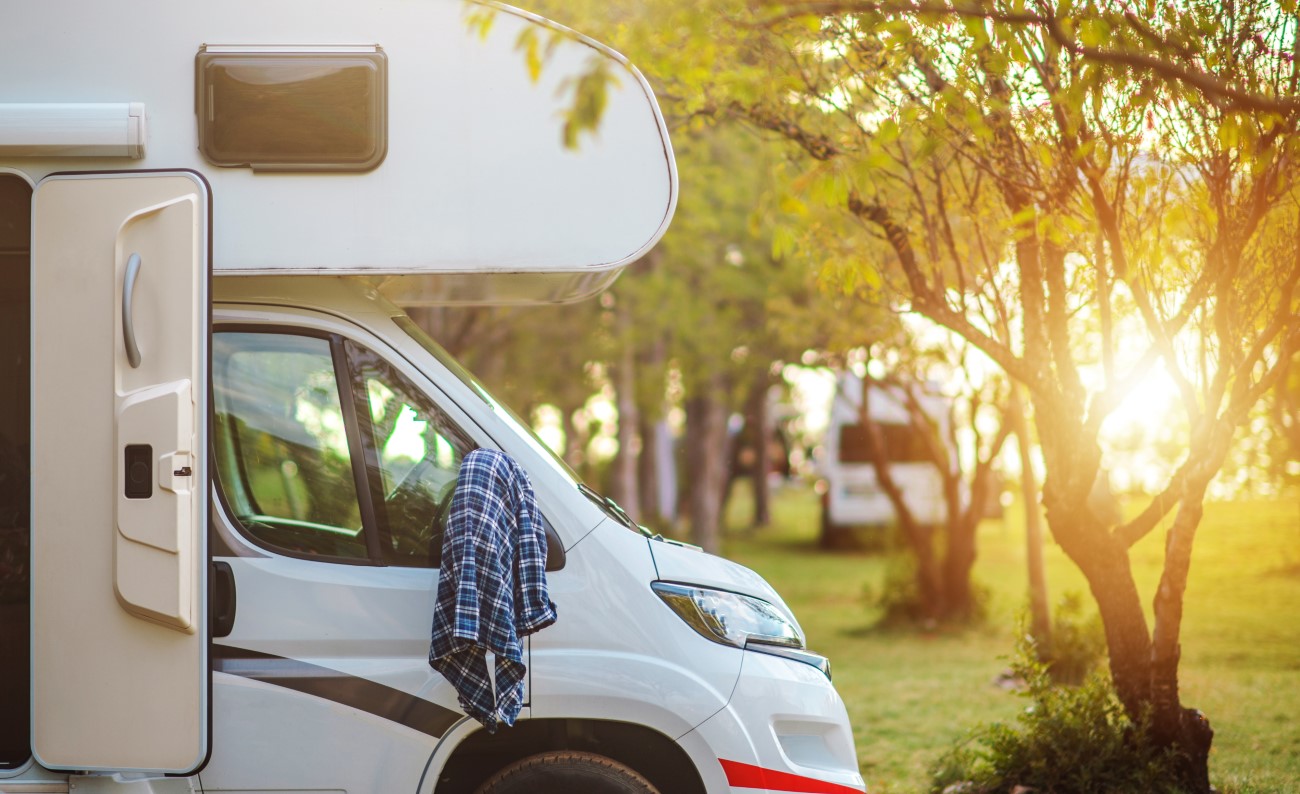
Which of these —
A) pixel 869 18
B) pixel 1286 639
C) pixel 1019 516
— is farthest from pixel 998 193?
pixel 1019 516

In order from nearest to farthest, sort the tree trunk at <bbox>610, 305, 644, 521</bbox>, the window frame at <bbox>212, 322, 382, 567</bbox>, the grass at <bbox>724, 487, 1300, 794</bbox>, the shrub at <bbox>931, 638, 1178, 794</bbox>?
the window frame at <bbox>212, 322, 382, 567</bbox> → the shrub at <bbox>931, 638, 1178, 794</bbox> → the grass at <bbox>724, 487, 1300, 794</bbox> → the tree trunk at <bbox>610, 305, 644, 521</bbox>

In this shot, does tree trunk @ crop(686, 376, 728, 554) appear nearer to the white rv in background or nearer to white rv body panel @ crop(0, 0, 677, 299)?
the white rv in background

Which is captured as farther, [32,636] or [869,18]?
[869,18]

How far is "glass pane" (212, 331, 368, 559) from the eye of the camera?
12.4 ft

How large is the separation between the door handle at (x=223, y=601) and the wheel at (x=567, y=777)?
93 cm

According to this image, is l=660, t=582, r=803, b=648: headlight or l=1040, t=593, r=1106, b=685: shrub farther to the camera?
l=1040, t=593, r=1106, b=685: shrub

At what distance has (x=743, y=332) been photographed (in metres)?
15.7

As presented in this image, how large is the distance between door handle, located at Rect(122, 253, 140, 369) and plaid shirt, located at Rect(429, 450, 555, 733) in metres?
0.99

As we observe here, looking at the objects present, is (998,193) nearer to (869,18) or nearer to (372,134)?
(869,18)

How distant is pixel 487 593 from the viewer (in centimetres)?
351

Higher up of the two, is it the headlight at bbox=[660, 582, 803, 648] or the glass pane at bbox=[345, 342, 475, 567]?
the glass pane at bbox=[345, 342, 475, 567]

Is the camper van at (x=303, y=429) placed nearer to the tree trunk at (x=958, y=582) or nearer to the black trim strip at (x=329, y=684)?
the black trim strip at (x=329, y=684)

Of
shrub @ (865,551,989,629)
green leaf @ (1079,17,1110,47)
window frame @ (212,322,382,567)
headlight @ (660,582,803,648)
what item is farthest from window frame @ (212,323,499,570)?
shrub @ (865,551,989,629)

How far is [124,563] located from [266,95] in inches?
57.3
